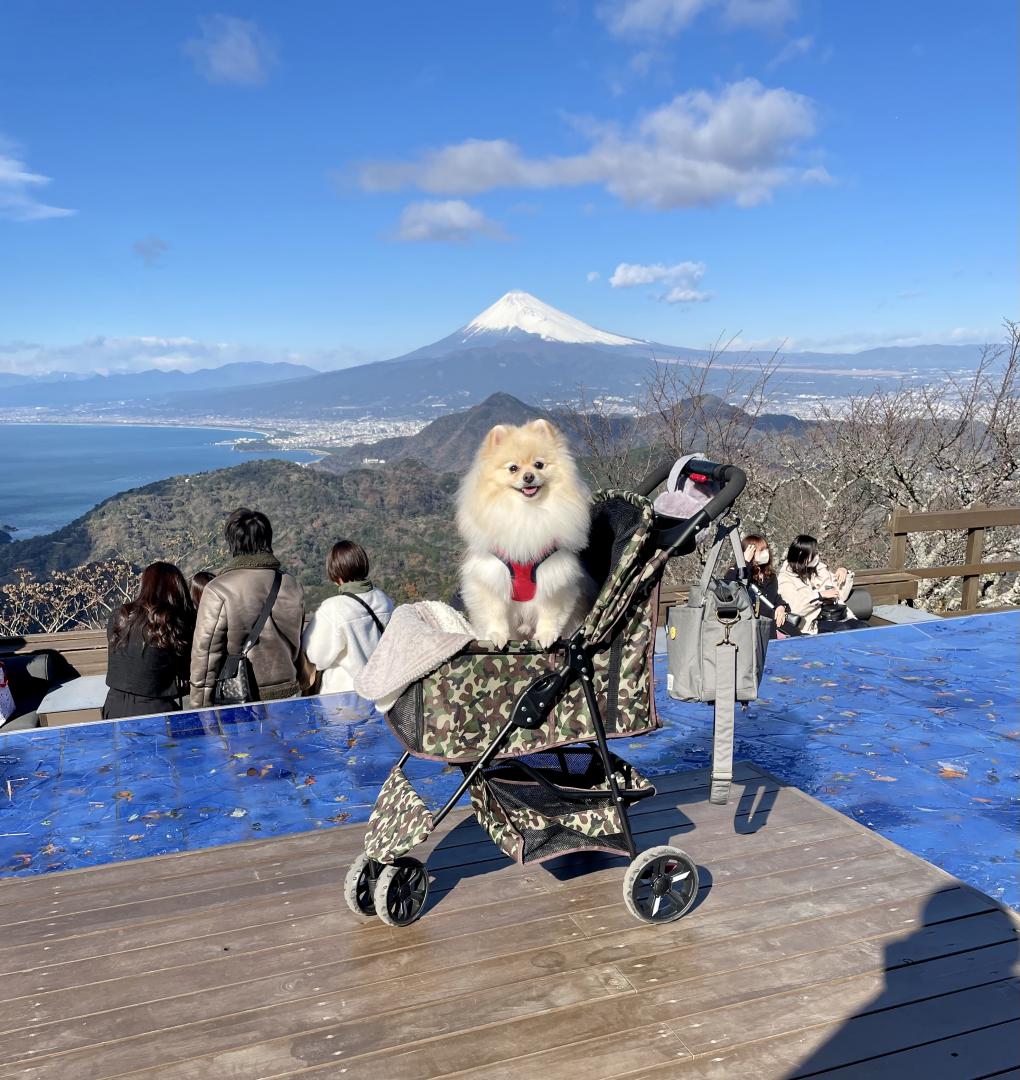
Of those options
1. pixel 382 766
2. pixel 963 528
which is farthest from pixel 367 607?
pixel 963 528

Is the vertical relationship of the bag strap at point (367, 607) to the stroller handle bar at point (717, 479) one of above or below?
below

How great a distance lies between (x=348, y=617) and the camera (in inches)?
189

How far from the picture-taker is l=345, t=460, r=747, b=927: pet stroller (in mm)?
2488

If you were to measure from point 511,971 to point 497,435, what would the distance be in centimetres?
155

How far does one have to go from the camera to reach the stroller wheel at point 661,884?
8.07 ft

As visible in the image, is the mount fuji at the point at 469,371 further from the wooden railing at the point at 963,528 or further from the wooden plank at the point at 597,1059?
the wooden plank at the point at 597,1059

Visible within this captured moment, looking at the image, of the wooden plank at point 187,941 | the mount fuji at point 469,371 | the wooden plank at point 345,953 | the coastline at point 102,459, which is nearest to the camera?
the wooden plank at point 345,953

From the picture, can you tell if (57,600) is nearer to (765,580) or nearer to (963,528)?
(765,580)

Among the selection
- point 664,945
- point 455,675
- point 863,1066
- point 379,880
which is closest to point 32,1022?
point 379,880

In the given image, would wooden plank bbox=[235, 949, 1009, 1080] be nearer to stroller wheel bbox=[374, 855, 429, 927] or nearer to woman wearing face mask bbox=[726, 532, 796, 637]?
stroller wheel bbox=[374, 855, 429, 927]

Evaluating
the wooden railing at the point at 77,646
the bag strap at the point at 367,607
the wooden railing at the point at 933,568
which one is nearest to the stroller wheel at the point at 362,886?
the bag strap at the point at 367,607

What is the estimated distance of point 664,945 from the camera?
93.5 inches

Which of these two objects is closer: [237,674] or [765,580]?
[237,674]

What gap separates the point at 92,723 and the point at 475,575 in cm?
321
